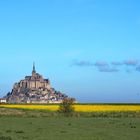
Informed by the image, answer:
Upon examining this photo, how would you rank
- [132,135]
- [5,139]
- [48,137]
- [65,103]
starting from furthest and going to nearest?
[65,103], [132,135], [48,137], [5,139]

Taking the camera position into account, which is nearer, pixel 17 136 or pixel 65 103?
pixel 17 136

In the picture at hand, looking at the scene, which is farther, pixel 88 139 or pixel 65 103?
pixel 65 103

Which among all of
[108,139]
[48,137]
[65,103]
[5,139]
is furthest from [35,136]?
[65,103]

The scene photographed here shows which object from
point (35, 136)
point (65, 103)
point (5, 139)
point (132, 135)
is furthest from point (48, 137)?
point (65, 103)

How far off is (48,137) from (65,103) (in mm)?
38517

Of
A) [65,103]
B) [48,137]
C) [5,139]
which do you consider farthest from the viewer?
[65,103]

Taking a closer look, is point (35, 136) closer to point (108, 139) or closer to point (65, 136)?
point (65, 136)

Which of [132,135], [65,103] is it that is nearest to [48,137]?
[132,135]

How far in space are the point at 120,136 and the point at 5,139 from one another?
6633 millimetres

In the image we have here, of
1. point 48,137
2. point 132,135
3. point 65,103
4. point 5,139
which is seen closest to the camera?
point 5,139

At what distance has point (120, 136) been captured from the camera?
25.4m

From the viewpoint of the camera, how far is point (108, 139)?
2347cm

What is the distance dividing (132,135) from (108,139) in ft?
9.95

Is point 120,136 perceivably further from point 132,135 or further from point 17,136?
point 17,136
